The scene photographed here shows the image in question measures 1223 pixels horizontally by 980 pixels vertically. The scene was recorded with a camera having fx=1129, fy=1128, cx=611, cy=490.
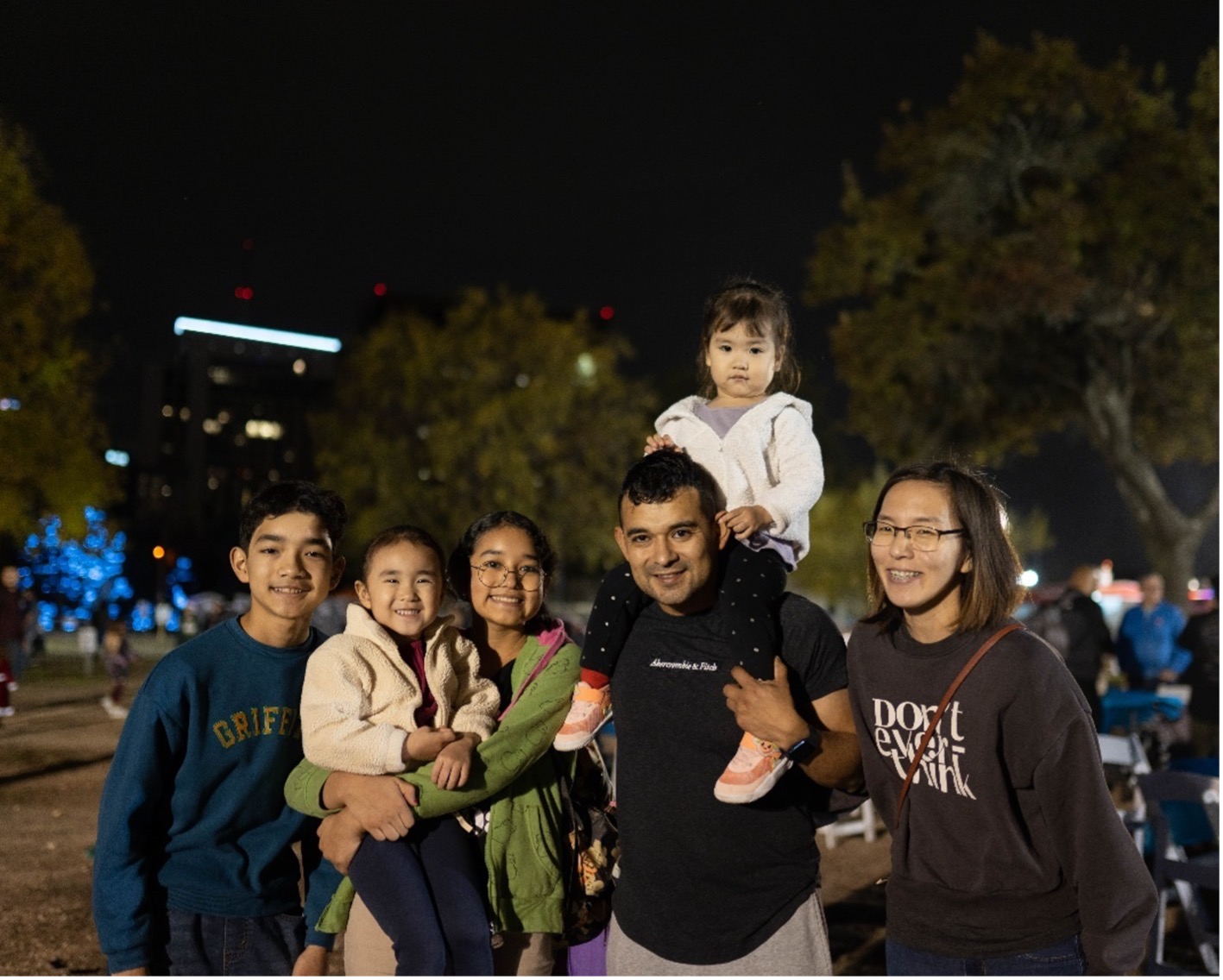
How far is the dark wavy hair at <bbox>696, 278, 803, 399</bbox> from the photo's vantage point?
3133 mm

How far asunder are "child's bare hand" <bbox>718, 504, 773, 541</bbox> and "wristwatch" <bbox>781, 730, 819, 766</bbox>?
528 mm

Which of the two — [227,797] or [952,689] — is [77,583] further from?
[952,689]

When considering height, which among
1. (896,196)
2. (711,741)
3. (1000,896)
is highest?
(896,196)

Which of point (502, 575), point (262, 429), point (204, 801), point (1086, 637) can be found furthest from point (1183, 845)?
point (262, 429)

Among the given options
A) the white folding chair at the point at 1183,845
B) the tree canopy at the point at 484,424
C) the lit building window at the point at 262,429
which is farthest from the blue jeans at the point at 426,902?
the lit building window at the point at 262,429

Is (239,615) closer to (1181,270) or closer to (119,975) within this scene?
(119,975)

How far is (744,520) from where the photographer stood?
2820 mm

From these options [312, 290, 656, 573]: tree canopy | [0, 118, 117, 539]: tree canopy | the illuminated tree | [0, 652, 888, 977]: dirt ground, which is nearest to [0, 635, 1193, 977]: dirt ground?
[0, 652, 888, 977]: dirt ground

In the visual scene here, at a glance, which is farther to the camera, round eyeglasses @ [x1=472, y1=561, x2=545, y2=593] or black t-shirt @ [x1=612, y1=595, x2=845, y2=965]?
round eyeglasses @ [x1=472, y1=561, x2=545, y2=593]

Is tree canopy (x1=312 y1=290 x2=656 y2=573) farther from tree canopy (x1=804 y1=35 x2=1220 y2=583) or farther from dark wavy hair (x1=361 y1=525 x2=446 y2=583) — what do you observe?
dark wavy hair (x1=361 y1=525 x2=446 y2=583)

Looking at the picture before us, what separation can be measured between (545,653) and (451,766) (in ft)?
1.51

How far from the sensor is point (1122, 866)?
233 cm

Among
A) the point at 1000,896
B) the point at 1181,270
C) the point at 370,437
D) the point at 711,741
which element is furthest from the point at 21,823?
the point at 370,437

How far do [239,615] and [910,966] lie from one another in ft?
6.34
